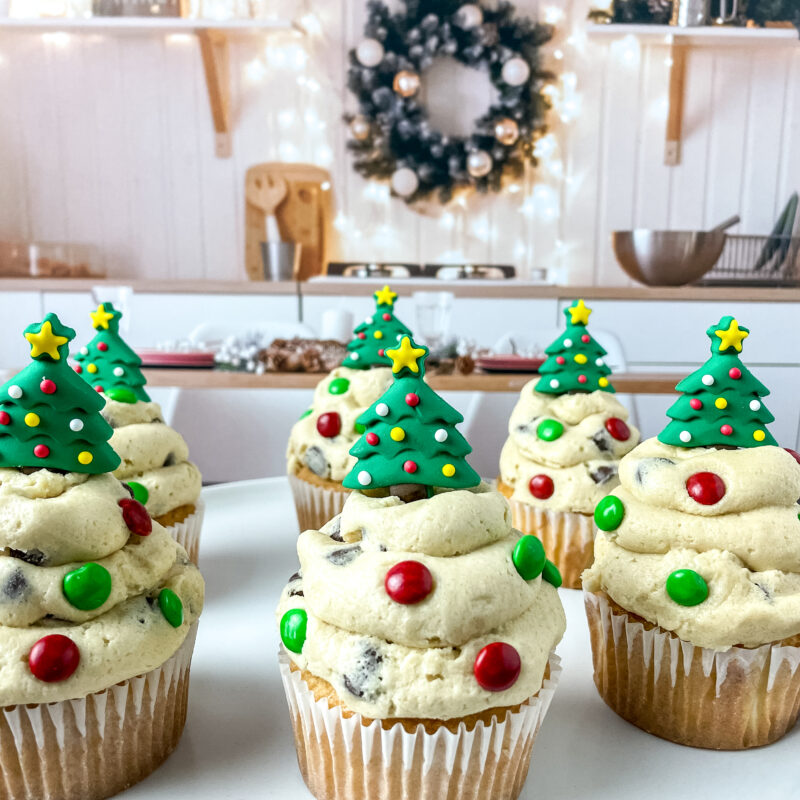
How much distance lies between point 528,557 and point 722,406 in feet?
1.57

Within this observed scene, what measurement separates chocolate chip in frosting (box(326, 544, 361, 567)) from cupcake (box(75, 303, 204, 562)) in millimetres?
611

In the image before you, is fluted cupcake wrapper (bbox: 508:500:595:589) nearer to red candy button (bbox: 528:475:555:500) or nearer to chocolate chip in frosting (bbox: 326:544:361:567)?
red candy button (bbox: 528:475:555:500)

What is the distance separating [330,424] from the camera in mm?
1889

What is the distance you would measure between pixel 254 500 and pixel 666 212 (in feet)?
13.6

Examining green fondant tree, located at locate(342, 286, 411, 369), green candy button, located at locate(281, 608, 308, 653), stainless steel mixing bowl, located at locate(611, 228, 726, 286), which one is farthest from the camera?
stainless steel mixing bowl, located at locate(611, 228, 726, 286)

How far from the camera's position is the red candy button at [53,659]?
950 millimetres

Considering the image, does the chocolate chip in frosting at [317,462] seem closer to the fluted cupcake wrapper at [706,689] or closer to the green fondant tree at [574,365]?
the green fondant tree at [574,365]

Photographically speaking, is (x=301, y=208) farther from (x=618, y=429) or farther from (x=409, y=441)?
(x=409, y=441)

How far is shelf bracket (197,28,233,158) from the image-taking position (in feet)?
16.0

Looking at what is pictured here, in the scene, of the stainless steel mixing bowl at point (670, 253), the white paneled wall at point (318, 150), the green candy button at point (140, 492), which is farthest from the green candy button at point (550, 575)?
the white paneled wall at point (318, 150)

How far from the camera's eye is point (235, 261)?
214 inches

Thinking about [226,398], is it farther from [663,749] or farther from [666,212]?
[666,212]

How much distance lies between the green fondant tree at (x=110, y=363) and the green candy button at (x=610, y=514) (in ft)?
3.35

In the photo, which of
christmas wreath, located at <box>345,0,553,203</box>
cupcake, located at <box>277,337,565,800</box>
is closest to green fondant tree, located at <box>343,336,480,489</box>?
cupcake, located at <box>277,337,565,800</box>
